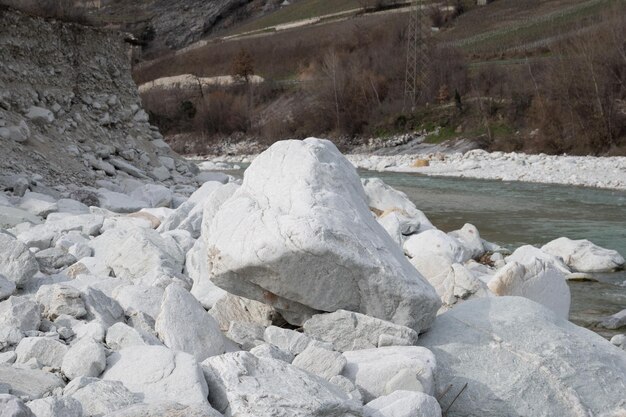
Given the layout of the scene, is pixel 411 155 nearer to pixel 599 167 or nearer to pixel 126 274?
pixel 599 167

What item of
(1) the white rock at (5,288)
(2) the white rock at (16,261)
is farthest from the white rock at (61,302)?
(2) the white rock at (16,261)

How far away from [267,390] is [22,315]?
1591 mm

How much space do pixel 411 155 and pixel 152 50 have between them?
62995mm

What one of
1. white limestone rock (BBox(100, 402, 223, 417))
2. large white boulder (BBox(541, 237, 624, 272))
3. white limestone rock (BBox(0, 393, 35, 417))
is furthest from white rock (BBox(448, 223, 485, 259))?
white limestone rock (BBox(0, 393, 35, 417))

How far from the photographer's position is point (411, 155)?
36.3 metres

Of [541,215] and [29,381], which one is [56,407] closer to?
[29,381]

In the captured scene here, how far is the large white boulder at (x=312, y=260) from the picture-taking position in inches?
182

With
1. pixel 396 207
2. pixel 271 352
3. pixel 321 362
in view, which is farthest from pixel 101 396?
pixel 396 207

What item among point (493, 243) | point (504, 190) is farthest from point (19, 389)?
point (504, 190)

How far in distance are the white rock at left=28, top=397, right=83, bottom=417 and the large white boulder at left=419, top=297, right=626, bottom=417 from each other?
199 cm

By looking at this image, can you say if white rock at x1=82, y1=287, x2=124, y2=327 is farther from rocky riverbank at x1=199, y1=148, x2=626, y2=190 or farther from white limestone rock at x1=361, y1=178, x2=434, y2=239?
rocky riverbank at x1=199, y1=148, x2=626, y2=190

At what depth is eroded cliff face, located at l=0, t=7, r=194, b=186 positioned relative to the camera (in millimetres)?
13914

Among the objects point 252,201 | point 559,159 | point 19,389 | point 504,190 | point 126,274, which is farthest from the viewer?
point 559,159

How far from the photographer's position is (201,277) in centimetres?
603
